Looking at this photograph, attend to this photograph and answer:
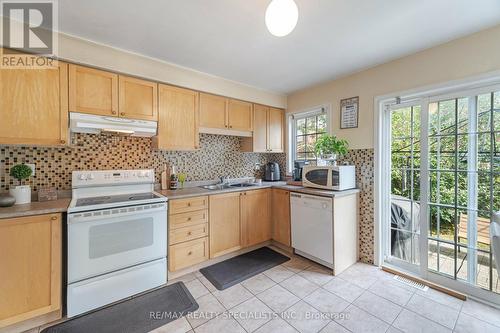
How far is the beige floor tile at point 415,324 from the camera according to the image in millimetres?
1554

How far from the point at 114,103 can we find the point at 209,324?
224 cm

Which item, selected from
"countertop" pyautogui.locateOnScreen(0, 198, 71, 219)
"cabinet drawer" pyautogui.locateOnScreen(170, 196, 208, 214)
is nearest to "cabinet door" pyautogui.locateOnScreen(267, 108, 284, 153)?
"cabinet drawer" pyautogui.locateOnScreen(170, 196, 208, 214)

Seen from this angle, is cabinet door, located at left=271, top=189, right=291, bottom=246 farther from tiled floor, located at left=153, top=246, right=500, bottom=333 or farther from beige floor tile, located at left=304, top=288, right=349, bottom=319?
beige floor tile, located at left=304, top=288, right=349, bottom=319

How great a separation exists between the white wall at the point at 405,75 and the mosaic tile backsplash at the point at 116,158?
153 centimetres

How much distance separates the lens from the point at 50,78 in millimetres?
1830

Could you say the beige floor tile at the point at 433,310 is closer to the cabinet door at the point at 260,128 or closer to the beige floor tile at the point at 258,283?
the beige floor tile at the point at 258,283

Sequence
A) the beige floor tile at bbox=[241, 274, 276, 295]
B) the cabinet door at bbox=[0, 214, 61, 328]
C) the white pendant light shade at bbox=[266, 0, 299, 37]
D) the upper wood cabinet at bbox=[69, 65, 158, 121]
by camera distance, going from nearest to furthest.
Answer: the white pendant light shade at bbox=[266, 0, 299, 37], the cabinet door at bbox=[0, 214, 61, 328], the upper wood cabinet at bbox=[69, 65, 158, 121], the beige floor tile at bbox=[241, 274, 276, 295]

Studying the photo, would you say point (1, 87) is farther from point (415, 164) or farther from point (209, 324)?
point (415, 164)

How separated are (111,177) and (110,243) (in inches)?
30.2

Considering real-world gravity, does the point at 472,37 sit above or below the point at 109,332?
above

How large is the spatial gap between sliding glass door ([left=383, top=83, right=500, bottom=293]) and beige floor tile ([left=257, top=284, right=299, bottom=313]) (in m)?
1.40

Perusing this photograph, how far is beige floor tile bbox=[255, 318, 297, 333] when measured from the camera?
157 cm

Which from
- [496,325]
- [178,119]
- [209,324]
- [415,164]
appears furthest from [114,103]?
[496,325]

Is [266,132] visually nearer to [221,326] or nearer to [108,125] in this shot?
[108,125]
